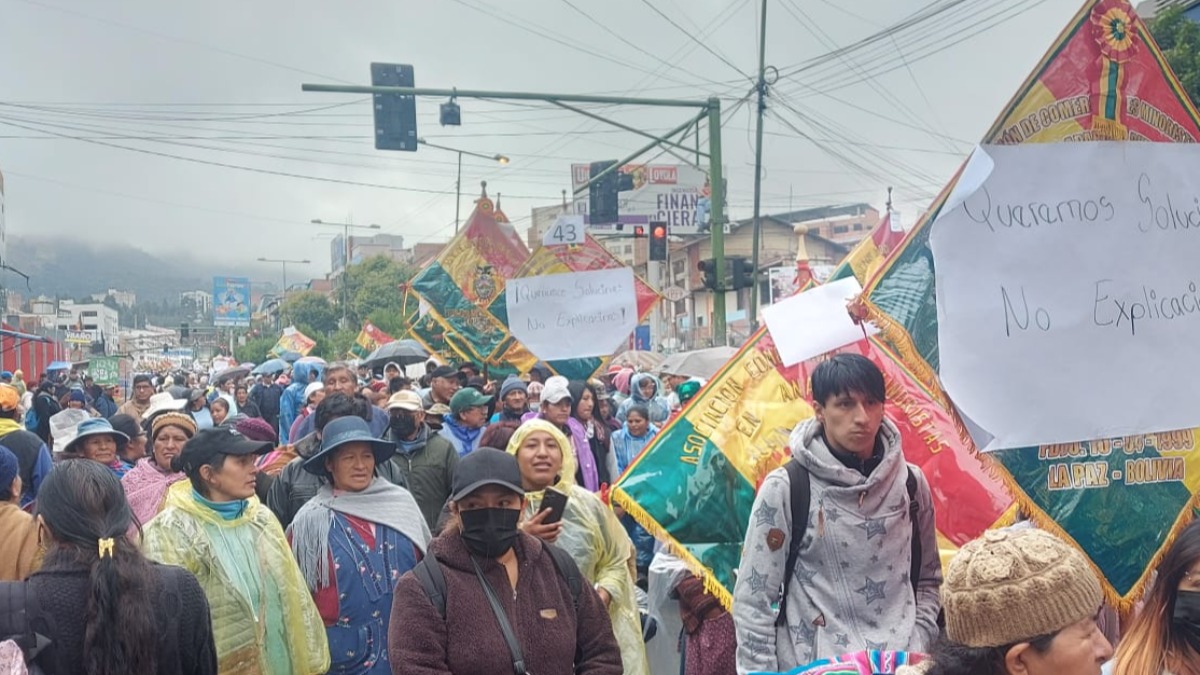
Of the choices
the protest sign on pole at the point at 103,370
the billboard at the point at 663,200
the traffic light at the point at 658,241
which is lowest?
the protest sign on pole at the point at 103,370

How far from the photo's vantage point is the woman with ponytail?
319 centimetres

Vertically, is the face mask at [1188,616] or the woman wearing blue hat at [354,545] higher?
the face mask at [1188,616]

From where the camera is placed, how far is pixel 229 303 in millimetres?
115812

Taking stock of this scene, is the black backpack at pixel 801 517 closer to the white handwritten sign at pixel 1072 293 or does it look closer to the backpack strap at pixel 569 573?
the white handwritten sign at pixel 1072 293

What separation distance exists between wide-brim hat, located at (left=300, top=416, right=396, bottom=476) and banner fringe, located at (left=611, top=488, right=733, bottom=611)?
3.72 ft

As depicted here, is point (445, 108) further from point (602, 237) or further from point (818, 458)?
point (602, 237)

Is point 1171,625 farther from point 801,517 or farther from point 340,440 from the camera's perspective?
point 340,440

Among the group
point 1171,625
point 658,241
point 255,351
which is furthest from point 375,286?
point 1171,625

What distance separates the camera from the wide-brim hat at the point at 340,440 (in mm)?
4887

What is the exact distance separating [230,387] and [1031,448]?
1853 centimetres

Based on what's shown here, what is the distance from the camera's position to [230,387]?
20.2 meters

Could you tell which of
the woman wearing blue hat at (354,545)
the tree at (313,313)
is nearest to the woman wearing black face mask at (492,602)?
the woman wearing blue hat at (354,545)

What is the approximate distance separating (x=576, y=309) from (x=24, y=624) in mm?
7546

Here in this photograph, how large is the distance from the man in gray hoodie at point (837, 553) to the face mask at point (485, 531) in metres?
0.79
